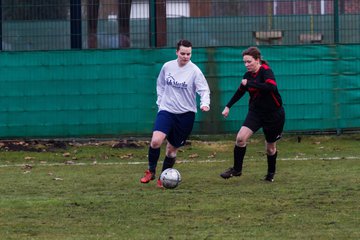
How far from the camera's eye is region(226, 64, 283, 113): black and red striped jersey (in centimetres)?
1169

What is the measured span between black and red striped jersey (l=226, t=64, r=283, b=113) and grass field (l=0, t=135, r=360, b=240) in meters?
0.97

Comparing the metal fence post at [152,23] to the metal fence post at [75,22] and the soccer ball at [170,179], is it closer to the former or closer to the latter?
the metal fence post at [75,22]

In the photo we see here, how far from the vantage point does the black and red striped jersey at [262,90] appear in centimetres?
1169

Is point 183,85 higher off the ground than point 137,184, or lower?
higher

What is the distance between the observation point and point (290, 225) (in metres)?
8.71

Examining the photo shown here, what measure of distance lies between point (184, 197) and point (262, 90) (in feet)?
6.34

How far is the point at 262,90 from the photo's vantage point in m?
11.8

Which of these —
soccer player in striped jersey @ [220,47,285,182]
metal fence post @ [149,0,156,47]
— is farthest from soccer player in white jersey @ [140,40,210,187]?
metal fence post @ [149,0,156,47]

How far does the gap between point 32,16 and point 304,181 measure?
7.49 metres

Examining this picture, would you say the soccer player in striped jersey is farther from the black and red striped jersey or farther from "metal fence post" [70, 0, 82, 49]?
"metal fence post" [70, 0, 82, 49]

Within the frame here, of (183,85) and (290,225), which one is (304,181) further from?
(290,225)

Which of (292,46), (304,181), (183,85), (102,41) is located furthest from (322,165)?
(102,41)

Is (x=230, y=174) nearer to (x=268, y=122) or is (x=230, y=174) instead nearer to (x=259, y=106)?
(x=268, y=122)

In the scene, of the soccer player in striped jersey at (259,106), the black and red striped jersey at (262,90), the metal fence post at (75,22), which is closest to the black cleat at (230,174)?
the soccer player in striped jersey at (259,106)
